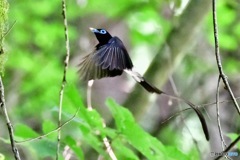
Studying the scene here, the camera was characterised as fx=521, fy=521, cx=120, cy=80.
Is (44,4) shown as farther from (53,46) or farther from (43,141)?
(43,141)

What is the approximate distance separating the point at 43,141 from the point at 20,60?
2.36 metres

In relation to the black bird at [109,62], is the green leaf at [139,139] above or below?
below

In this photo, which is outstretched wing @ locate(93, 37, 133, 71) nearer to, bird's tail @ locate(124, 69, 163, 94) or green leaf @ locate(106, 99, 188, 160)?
bird's tail @ locate(124, 69, 163, 94)

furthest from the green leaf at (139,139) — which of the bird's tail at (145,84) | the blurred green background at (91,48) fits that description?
the blurred green background at (91,48)

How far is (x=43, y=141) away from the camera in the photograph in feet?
4.12

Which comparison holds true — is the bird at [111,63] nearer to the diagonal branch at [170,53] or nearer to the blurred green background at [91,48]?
the diagonal branch at [170,53]

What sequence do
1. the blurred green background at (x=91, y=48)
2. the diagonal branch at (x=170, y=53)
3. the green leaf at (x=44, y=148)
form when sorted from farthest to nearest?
the blurred green background at (x=91, y=48) → the diagonal branch at (x=170, y=53) → the green leaf at (x=44, y=148)

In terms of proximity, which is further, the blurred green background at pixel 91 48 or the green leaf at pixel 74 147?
the blurred green background at pixel 91 48

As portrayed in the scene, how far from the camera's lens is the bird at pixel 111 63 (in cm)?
99

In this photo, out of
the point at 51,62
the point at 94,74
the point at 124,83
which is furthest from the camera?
the point at 124,83

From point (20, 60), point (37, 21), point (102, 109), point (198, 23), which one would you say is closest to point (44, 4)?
point (37, 21)

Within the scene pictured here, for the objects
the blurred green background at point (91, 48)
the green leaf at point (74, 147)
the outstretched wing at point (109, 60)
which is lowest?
the blurred green background at point (91, 48)

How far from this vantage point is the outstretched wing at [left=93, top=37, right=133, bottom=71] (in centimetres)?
100

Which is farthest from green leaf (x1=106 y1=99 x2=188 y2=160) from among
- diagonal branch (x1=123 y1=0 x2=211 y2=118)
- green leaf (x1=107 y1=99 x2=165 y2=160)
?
diagonal branch (x1=123 y1=0 x2=211 y2=118)
